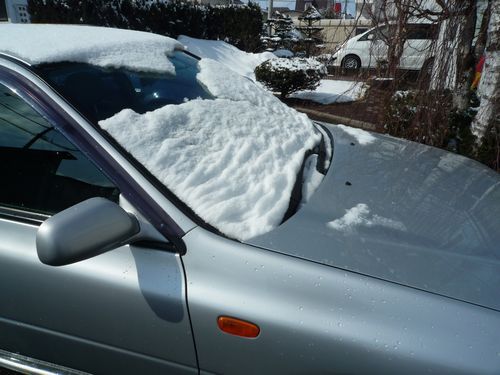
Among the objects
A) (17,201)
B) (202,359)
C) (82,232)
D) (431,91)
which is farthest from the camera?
(431,91)

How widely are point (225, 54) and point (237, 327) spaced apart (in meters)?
11.4

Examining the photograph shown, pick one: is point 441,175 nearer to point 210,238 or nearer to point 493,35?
point 210,238

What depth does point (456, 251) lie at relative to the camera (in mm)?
1355

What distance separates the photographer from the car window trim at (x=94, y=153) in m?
1.33

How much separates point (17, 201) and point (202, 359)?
0.96 meters

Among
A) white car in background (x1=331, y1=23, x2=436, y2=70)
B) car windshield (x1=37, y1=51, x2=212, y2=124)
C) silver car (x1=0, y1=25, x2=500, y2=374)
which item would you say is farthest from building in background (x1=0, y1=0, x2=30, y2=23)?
car windshield (x1=37, y1=51, x2=212, y2=124)

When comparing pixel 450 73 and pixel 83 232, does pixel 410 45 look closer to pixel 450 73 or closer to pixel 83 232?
pixel 450 73

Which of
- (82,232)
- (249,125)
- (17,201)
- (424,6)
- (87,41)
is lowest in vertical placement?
(17,201)

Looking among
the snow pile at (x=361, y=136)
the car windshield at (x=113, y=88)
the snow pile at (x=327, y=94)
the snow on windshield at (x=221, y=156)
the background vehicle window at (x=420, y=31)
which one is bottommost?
the snow pile at (x=327, y=94)

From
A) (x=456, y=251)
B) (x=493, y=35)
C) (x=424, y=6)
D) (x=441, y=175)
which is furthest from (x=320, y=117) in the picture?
(x=456, y=251)

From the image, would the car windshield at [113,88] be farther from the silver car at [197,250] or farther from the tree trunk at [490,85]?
the tree trunk at [490,85]

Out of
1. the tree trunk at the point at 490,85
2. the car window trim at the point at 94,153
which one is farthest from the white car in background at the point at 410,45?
the car window trim at the point at 94,153

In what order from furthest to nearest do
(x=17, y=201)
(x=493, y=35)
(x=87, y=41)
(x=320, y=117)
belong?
(x=320, y=117) → (x=493, y=35) → (x=87, y=41) → (x=17, y=201)

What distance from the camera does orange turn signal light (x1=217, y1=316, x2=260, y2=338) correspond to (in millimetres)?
1219
